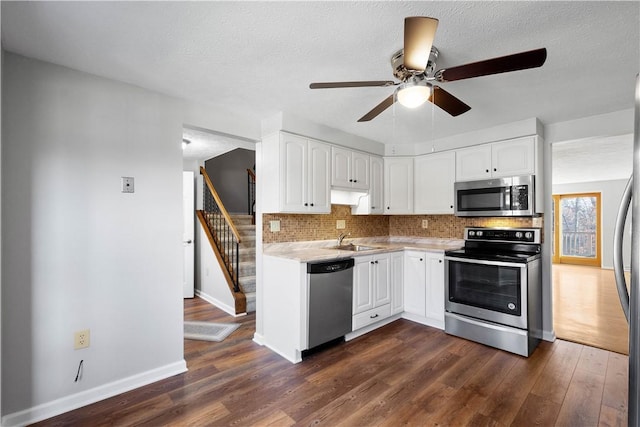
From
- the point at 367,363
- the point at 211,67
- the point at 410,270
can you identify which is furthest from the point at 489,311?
the point at 211,67

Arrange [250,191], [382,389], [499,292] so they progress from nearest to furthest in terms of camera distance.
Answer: [382,389] < [499,292] < [250,191]

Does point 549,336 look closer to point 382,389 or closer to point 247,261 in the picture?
point 382,389

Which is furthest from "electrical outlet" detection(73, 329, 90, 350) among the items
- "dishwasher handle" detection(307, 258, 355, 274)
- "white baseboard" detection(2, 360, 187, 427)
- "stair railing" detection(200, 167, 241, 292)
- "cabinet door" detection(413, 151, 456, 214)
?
"cabinet door" detection(413, 151, 456, 214)

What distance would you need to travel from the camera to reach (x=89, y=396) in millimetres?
2057

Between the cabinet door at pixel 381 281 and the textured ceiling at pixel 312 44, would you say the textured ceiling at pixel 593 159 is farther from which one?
the cabinet door at pixel 381 281

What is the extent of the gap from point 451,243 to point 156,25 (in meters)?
3.74

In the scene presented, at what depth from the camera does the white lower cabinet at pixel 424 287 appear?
11.0ft

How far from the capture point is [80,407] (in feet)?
6.61

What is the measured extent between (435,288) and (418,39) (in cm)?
275

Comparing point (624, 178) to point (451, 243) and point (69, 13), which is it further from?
point (69, 13)

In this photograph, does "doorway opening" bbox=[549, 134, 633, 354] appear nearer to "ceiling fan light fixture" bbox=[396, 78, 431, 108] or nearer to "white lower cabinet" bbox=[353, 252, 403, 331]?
"white lower cabinet" bbox=[353, 252, 403, 331]

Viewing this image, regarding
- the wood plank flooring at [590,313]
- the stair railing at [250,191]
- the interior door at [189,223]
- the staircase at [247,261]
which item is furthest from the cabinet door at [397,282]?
the stair railing at [250,191]

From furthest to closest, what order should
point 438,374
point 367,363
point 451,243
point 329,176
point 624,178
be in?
point 624,178
point 451,243
point 329,176
point 367,363
point 438,374

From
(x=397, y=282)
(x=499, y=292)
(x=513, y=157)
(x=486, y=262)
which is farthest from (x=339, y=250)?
(x=513, y=157)
